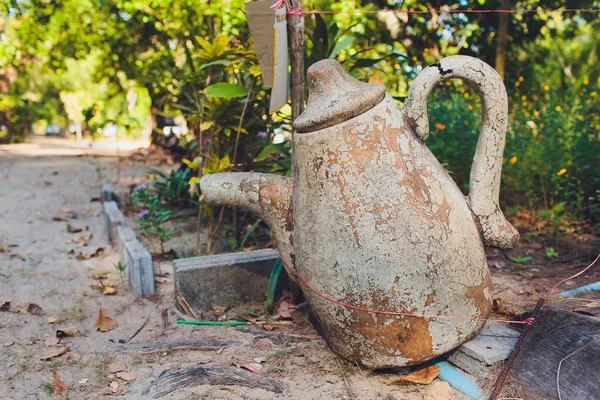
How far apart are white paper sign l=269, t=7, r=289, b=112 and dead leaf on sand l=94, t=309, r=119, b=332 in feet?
4.86

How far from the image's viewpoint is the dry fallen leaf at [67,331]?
267 cm

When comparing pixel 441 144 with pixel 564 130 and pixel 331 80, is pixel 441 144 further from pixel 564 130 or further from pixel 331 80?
pixel 331 80

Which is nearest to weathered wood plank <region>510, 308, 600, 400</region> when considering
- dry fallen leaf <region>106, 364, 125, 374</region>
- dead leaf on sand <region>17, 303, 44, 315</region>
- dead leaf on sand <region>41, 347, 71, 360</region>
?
dry fallen leaf <region>106, 364, 125, 374</region>

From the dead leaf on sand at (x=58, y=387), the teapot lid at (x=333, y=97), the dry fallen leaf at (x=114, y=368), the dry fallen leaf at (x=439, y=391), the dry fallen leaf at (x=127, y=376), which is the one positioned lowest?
the dry fallen leaf at (x=114, y=368)

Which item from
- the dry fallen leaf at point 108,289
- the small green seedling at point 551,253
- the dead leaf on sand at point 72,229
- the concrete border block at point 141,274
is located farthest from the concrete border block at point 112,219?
the small green seedling at point 551,253

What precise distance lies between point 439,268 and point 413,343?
0.32 metres

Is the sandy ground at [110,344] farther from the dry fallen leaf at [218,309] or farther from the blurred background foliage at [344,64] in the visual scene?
the blurred background foliage at [344,64]

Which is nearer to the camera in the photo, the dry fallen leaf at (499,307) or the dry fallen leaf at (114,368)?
the dry fallen leaf at (114,368)

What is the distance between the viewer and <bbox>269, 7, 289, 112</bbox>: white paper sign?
2477mm

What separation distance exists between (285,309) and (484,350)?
1.15 meters

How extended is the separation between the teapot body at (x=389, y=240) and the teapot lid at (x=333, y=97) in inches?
1.4

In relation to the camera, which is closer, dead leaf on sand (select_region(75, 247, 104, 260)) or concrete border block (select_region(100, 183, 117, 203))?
dead leaf on sand (select_region(75, 247, 104, 260))

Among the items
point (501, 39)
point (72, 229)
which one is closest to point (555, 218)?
point (501, 39)

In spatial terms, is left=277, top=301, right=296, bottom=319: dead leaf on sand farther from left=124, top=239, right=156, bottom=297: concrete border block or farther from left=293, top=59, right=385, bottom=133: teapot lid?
left=293, top=59, right=385, bottom=133: teapot lid
